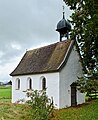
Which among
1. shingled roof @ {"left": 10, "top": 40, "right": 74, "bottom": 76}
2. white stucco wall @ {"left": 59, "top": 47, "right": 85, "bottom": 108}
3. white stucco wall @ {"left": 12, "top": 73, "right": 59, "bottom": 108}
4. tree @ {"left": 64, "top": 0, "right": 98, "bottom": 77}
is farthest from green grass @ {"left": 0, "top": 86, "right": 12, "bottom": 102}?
tree @ {"left": 64, "top": 0, "right": 98, "bottom": 77}

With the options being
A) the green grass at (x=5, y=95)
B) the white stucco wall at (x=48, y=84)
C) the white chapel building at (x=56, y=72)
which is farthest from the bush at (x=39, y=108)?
the green grass at (x=5, y=95)

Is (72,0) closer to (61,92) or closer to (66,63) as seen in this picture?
(66,63)

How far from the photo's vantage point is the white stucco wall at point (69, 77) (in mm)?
27875

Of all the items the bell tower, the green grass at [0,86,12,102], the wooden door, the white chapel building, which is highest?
the bell tower

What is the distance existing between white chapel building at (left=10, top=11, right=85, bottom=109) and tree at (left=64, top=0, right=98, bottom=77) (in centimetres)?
238

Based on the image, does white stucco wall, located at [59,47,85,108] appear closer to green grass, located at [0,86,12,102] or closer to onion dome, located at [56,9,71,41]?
onion dome, located at [56,9,71,41]

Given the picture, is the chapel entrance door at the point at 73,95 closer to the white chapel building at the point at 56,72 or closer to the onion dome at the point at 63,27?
the white chapel building at the point at 56,72

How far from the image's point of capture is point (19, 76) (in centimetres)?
3478

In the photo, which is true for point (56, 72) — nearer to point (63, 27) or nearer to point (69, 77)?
point (69, 77)

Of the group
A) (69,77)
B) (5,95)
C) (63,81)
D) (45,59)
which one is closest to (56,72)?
(63,81)

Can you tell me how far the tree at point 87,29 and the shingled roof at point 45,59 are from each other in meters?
3.03

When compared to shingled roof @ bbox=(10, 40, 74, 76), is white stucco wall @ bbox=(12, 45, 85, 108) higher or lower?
lower

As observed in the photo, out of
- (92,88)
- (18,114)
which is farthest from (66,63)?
(18,114)

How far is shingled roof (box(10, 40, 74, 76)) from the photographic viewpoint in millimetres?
29025
